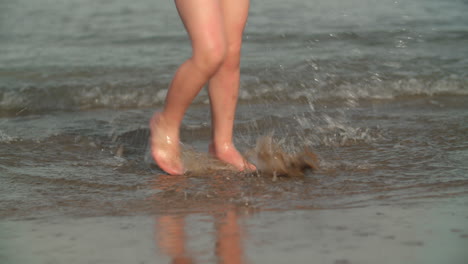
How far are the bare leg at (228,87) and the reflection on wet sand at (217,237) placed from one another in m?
0.79

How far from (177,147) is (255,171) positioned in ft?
1.27

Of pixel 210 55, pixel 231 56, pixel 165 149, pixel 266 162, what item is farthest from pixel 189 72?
pixel 266 162

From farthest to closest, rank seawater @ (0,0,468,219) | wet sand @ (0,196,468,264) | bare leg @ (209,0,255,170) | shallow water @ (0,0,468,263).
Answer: bare leg @ (209,0,255,170)
seawater @ (0,0,468,219)
shallow water @ (0,0,468,263)
wet sand @ (0,196,468,264)

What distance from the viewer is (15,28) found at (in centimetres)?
950

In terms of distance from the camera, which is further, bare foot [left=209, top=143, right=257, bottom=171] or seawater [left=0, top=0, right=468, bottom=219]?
bare foot [left=209, top=143, right=257, bottom=171]

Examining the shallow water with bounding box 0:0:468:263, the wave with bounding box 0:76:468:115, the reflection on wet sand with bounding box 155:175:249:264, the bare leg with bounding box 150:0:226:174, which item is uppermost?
the bare leg with bounding box 150:0:226:174

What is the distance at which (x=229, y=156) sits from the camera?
3.33 m

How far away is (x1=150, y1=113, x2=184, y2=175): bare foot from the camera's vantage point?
3.22 metres

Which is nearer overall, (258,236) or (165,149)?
(258,236)

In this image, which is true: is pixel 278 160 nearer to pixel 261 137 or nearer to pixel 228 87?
pixel 261 137

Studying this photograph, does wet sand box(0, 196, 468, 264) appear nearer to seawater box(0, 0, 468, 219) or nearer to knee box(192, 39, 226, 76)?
seawater box(0, 0, 468, 219)

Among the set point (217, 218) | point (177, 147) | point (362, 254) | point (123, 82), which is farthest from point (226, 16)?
point (123, 82)

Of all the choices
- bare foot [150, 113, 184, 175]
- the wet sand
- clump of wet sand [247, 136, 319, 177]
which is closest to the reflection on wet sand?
the wet sand

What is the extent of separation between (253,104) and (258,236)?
11.2 ft
